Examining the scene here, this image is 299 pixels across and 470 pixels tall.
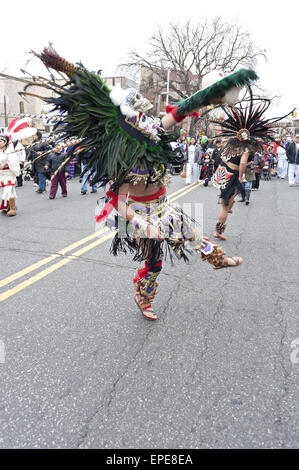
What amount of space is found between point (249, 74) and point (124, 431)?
2.24 meters

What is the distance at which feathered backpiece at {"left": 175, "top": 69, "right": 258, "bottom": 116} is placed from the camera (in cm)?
222

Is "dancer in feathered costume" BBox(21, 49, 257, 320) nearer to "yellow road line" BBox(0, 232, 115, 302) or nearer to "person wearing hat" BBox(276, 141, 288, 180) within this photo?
"yellow road line" BBox(0, 232, 115, 302)

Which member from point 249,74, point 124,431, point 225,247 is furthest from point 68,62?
point 225,247

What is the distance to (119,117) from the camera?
263 centimetres

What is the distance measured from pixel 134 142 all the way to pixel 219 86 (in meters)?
0.72

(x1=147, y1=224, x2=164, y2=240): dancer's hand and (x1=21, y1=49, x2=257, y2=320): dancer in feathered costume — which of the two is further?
(x1=147, y1=224, x2=164, y2=240): dancer's hand

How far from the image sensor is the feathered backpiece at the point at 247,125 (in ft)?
17.4

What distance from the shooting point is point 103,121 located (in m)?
2.61

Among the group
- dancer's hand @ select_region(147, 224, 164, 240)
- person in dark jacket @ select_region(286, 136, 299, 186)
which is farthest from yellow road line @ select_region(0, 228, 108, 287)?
person in dark jacket @ select_region(286, 136, 299, 186)

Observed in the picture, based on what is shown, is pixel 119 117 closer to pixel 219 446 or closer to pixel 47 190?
pixel 219 446

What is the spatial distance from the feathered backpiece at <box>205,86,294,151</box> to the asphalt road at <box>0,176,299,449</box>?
1941 millimetres

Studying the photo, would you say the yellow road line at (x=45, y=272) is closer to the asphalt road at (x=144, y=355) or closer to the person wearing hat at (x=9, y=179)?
the asphalt road at (x=144, y=355)

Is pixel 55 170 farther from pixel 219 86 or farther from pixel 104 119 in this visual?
pixel 219 86

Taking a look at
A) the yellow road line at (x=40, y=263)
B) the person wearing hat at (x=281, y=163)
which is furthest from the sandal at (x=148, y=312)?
the person wearing hat at (x=281, y=163)
